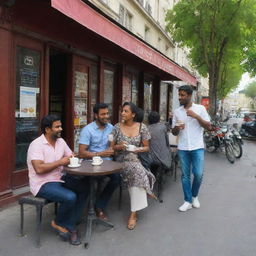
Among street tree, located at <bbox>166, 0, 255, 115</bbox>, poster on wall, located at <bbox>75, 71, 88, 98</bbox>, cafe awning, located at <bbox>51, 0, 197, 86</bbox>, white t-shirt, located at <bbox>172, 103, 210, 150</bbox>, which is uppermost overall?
street tree, located at <bbox>166, 0, 255, 115</bbox>

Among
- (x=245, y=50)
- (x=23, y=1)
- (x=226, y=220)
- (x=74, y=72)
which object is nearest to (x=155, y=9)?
(x=245, y=50)

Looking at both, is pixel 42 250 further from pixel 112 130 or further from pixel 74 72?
pixel 74 72

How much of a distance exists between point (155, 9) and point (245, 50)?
612 centimetres

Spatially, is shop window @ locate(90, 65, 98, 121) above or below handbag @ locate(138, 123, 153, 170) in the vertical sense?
above

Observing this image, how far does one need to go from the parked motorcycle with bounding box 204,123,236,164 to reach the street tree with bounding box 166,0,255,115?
13.9 ft

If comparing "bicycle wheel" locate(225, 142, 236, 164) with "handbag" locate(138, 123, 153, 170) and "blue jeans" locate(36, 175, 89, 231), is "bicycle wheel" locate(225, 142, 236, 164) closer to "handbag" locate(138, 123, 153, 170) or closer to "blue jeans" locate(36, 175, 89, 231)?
"handbag" locate(138, 123, 153, 170)

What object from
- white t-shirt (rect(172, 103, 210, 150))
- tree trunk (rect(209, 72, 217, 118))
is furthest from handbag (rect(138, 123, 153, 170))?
tree trunk (rect(209, 72, 217, 118))

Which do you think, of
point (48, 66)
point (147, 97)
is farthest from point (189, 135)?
point (147, 97)

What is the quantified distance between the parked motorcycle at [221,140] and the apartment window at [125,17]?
6.16 metres

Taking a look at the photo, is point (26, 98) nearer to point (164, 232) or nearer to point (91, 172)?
point (91, 172)

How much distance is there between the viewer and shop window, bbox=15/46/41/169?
5087 mm

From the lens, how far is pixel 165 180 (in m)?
6.64

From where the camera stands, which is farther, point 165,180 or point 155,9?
point 155,9

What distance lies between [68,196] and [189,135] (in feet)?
7.02
